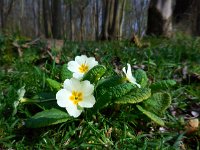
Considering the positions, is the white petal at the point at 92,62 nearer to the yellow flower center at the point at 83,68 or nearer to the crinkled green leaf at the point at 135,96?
the yellow flower center at the point at 83,68

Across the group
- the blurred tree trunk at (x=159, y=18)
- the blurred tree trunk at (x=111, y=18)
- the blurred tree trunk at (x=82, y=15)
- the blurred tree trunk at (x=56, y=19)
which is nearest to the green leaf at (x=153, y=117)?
the blurred tree trunk at (x=111, y=18)

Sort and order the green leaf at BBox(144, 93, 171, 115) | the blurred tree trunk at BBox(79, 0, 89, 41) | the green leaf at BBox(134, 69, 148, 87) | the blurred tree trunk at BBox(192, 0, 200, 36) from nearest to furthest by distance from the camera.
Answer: the green leaf at BBox(144, 93, 171, 115) < the green leaf at BBox(134, 69, 148, 87) < the blurred tree trunk at BBox(79, 0, 89, 41) < the blurred tree trunk at BBox(192, 0, 200, 36)

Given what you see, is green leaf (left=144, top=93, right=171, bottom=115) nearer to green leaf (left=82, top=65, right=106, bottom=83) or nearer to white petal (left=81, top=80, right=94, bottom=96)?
green leaf (left=82, top=65, right=106, bottom=83)

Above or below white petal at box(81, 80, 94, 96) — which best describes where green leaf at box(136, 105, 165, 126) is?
below

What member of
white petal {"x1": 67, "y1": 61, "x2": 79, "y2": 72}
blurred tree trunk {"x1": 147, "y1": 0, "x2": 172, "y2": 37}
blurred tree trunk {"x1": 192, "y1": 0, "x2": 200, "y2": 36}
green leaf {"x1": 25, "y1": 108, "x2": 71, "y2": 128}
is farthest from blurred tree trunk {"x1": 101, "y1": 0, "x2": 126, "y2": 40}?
green leaf {"x1": 25, "y1": 108, "x2": 71, "y2": 128}

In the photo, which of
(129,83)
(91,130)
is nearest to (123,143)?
(91,130)

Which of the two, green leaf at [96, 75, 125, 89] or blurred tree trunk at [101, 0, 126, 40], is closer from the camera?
green leaf at [96, 75, 125, 89]

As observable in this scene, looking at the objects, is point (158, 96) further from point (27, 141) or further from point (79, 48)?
point (79, 48)

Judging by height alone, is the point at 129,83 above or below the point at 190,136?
above
